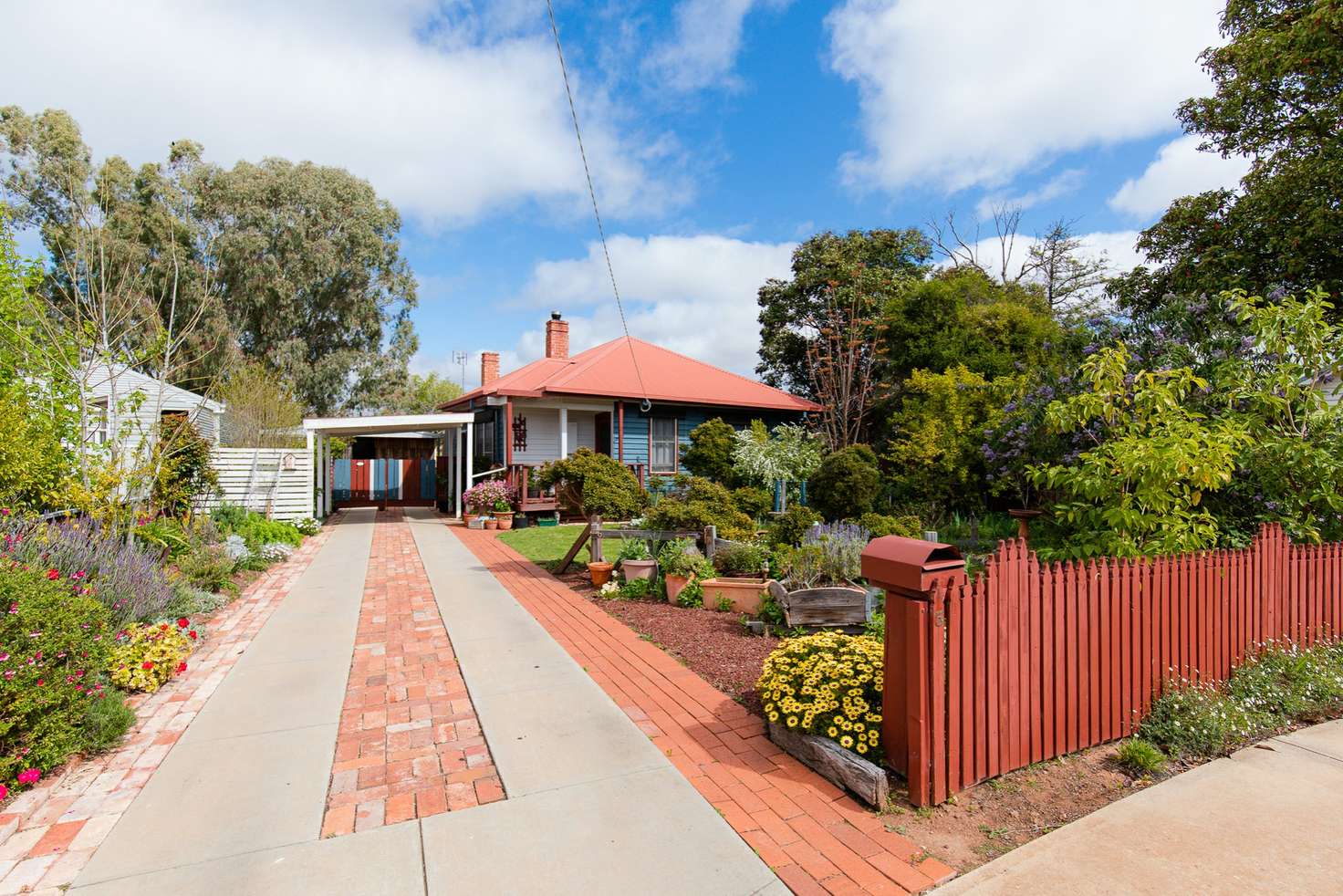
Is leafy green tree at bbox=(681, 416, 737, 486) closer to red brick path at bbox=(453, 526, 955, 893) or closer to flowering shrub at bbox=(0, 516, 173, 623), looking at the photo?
red brick path at bbox=(453, 526, 955, 893)

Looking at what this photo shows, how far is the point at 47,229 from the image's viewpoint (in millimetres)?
22672

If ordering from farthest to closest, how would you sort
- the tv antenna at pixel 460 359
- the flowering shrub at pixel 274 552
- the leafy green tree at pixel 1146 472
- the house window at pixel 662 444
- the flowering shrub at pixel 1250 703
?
the tv antenna at pixel 460 359 → the house window at pixel 662 444 → the flowering shrub at pixel 274 552 → the leafy green tree at pixel 1146 472 → the flowering shrub at pixel 1250 703

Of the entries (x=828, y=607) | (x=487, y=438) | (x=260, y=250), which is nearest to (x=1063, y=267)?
(x=487, y=438)

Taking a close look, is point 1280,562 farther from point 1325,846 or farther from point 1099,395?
point 1325,846

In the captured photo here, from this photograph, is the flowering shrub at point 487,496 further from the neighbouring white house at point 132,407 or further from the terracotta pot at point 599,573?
the terracotta pot at point 599,573

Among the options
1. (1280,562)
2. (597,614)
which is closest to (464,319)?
(597,614)

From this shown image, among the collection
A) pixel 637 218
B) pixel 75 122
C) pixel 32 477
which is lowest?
pixel 32 477

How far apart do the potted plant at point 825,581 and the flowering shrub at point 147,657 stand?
4758 mm

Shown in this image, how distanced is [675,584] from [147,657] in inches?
177

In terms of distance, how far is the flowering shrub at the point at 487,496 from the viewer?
14.9 m

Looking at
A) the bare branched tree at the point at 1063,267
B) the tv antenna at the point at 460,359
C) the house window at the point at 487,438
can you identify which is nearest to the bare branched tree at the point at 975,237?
the bare branched tree at the point at 1063,267

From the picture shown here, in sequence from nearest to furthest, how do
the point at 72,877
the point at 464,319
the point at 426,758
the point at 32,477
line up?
the point at 72,877
the point at 426,758
the point at 32,477
the point at 464,319

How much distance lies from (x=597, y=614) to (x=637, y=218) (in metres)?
5.63

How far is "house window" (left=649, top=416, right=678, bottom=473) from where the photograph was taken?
17.2 metres
